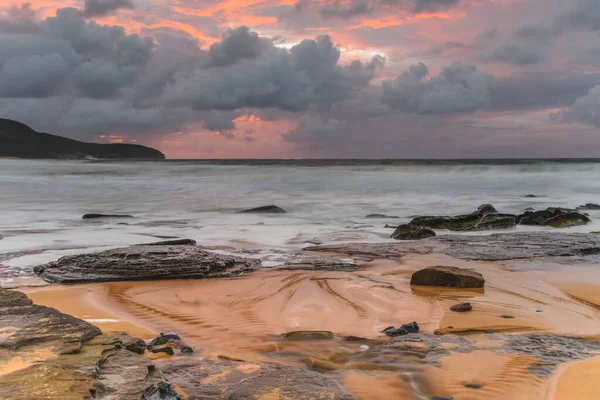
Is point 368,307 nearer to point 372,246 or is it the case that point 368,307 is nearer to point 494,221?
point 372,246

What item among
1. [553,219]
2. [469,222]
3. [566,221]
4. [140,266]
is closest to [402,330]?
[140,266]

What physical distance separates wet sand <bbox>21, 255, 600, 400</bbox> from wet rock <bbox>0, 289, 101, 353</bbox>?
593 mm

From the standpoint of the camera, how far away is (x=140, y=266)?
5793 millimetres

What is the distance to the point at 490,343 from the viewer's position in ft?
11.5

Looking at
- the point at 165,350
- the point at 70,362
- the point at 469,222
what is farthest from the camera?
the point at 469,222

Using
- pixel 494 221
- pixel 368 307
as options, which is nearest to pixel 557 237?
pixel 494 221

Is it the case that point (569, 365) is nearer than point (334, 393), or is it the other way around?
point (334, 393)

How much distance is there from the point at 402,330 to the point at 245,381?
153 cm

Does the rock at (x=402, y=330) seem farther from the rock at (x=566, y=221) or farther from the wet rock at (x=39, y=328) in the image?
the rock at (x=566, y=221)

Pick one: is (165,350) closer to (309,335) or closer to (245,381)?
(245,381)

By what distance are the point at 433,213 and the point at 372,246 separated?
9.34 meters

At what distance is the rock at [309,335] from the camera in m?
3.68

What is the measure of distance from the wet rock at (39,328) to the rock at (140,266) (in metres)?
1.91

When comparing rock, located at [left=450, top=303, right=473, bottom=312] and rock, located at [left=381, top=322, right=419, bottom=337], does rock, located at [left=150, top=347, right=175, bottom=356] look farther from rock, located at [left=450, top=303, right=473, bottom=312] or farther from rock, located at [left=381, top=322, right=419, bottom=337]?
rock, located at [left=450, top=303, right=473, bottom=312]
